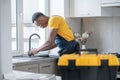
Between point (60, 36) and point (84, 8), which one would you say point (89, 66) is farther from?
point (84, 8)

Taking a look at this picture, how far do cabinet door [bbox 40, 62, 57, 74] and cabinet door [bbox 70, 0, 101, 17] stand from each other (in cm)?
112

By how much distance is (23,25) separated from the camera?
400 cm

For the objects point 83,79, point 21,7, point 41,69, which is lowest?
point 41,69

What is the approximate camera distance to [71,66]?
1.63 m

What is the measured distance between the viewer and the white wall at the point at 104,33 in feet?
14.1

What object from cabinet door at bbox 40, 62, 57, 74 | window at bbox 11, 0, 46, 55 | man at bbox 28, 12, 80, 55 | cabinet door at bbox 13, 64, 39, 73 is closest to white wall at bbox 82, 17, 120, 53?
window at bbox 11, 0, 46, 55

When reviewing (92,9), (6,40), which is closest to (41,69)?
(92,9)

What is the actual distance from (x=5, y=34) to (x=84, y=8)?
3188mm

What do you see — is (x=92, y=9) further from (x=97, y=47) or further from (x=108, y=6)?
(x=97, y=47)

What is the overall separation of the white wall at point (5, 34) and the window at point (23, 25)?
8.71 feet

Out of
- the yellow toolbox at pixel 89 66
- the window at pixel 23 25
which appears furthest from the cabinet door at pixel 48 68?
the yellow toolbox at pixel 89 66

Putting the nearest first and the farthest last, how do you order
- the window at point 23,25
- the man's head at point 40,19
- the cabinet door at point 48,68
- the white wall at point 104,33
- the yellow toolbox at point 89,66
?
the yellow toolbox at point 89,66
the cabinet door at point 48,68
the man's head at point 40,19
the window at point 23,25
the white wall at point 104,33

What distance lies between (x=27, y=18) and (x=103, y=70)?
8.61 ft

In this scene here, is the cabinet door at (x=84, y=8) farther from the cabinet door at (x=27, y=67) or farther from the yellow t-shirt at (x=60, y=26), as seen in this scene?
the cabinet door at (x=27, y=67)
